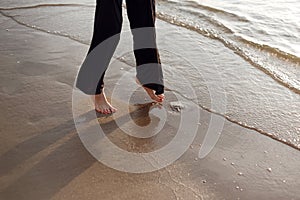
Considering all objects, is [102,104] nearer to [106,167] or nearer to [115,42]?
[115,42]

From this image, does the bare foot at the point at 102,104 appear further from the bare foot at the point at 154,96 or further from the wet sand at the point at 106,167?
the bare foot at the point at 154,96

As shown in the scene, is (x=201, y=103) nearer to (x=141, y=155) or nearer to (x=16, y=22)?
(x=141, y=155)

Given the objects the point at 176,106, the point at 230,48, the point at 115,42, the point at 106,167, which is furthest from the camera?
the point at 230,48

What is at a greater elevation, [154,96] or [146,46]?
[146,46]

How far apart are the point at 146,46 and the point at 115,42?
9.8 inches

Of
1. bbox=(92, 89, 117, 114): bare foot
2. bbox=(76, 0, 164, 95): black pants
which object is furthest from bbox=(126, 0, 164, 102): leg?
bbox=(92, 89, 117, 114): bare foot

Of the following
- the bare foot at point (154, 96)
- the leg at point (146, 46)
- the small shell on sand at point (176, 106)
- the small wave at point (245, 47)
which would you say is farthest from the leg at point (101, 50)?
the small wave at point (245, 47)

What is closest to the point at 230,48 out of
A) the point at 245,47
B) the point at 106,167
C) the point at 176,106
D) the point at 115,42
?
the point at 245,47

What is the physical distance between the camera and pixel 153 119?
9.37 ft

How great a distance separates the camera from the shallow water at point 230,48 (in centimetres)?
302

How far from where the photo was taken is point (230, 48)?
4.16 m

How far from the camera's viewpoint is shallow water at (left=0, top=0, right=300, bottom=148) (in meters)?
3.02

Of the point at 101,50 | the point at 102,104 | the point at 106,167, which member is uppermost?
the point at 101,50

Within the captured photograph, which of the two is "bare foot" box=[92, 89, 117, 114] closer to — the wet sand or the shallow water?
the wet sand
